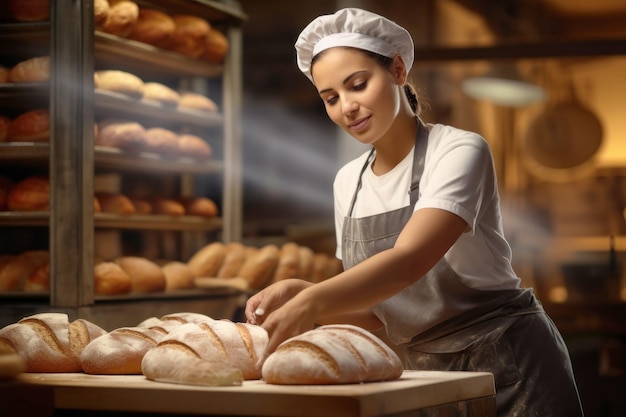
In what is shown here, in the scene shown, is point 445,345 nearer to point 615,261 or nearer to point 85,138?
point 85,138

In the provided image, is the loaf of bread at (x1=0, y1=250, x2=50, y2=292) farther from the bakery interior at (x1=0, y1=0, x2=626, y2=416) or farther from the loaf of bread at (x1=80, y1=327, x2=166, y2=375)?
the loaf of bread at (x1=80, y1=327, x2=166, y2=375)

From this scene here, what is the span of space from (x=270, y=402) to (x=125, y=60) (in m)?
2.66

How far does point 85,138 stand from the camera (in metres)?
3.53

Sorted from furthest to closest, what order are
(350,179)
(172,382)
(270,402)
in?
(350,179), (172,382), (270,402)

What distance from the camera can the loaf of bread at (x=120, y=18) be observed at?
3750 millimetres

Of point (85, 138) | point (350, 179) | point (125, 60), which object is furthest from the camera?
point (125, 60)

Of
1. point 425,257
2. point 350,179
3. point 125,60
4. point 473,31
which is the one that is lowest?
point 425,257

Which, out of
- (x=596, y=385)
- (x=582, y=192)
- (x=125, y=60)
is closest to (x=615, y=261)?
(x=582, y=192)

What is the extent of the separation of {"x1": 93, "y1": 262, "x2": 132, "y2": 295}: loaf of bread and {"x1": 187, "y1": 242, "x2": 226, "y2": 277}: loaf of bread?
1.84 feet

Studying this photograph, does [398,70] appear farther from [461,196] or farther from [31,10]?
[31,10]

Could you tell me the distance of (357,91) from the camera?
2.17 meters

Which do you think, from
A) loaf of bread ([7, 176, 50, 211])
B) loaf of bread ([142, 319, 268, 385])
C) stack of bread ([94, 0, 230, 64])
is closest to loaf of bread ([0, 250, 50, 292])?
loaf of bread ([7, 176, 50, 211])

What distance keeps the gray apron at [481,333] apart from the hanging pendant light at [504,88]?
3329mm

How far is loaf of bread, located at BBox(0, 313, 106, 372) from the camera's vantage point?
204 cm
